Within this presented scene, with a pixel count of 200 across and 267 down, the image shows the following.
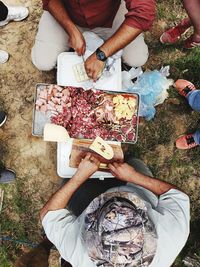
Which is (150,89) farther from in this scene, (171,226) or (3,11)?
(3,11)

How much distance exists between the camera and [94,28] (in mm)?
3166

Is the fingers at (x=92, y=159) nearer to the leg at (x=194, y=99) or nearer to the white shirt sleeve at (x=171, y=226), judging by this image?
the white shirt sleeve at (x=171, y=226)

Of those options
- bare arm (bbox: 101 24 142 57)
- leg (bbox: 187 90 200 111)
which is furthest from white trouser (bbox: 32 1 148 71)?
leg (bbox: 187 90 200 111)

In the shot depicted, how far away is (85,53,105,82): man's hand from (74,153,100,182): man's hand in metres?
0.59

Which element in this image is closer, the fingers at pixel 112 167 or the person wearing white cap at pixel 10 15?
the fingers at pixel 112 167

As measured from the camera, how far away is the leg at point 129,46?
3.19 m

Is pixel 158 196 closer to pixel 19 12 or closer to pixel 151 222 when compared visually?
pixel 151 222

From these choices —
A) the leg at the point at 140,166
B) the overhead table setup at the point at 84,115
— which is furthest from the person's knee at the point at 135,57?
the leg at the point at 140,166

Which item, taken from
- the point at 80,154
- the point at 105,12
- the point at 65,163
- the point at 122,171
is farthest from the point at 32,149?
the point at 105,12

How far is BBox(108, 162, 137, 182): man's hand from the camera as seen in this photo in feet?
9.15

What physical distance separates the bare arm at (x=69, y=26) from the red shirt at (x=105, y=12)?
5 centimetres

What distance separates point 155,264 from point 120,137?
89 cm

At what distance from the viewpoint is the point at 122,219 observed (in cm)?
227

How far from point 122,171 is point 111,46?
2.90 ft
